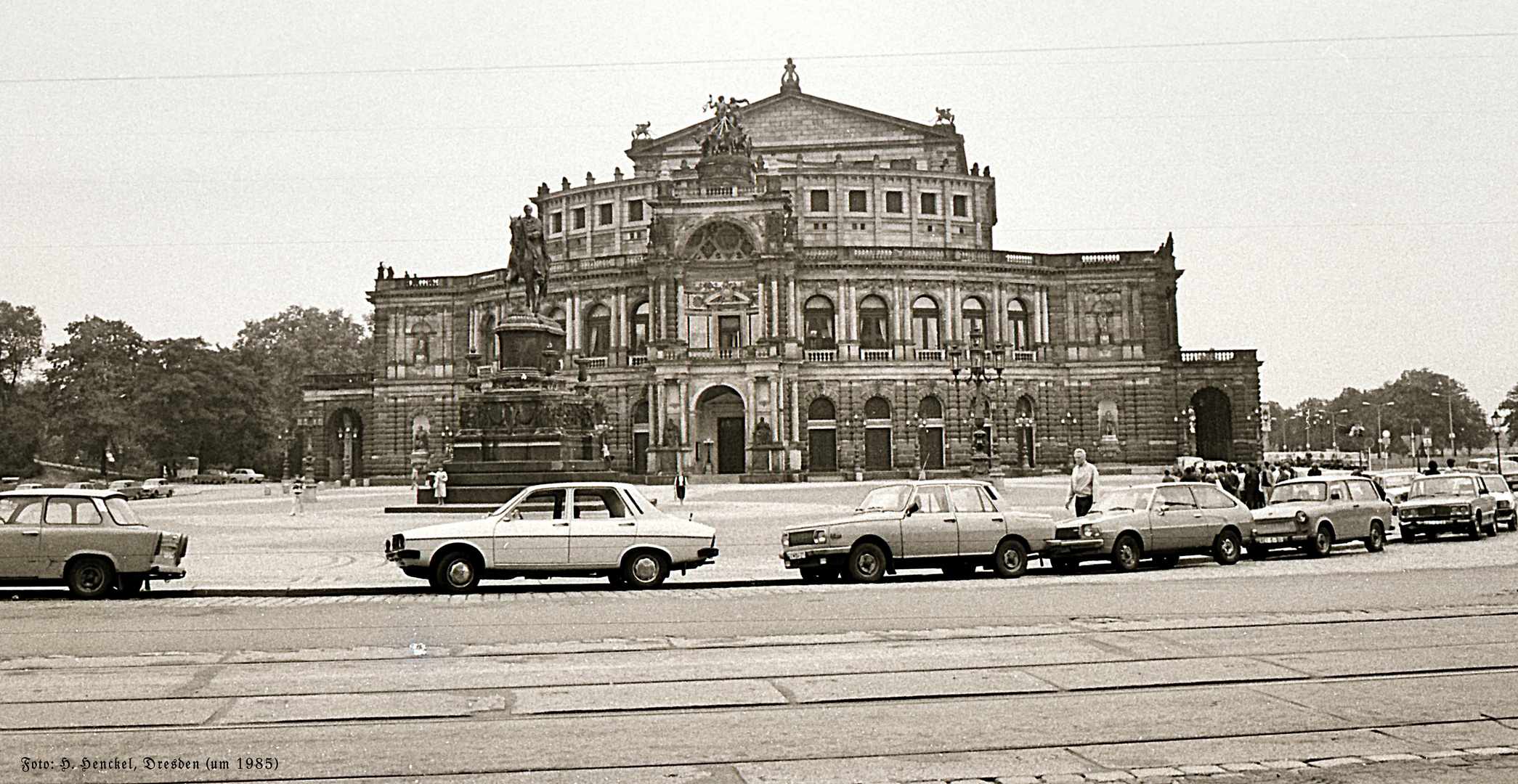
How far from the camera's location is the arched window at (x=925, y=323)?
2662 inches

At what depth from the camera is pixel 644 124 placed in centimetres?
8075

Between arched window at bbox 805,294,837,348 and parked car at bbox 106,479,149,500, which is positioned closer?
parked car at bbox 106,479,149,500

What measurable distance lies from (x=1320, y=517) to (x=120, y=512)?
63.7ft

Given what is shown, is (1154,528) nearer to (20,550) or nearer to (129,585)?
(129,585)

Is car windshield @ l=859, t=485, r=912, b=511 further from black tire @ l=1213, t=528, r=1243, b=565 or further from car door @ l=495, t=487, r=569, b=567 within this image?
black tire @ l=1213, t=528, r=1243, b=565

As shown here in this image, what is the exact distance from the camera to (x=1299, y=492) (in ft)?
71.6

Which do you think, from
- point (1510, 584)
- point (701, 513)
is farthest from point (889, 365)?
point (1510, 584)

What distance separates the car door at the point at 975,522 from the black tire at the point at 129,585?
37.3 ft

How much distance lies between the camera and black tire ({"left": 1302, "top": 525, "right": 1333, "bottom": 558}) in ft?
67.7

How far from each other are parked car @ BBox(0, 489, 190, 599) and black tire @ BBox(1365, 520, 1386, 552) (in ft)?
66.0

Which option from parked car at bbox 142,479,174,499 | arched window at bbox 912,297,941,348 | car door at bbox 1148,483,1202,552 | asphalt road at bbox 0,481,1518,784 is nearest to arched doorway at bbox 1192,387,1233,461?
arched window at bbox 912,297,941,348

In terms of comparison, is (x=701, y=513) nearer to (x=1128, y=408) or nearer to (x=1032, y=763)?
(x=1032, y=763)

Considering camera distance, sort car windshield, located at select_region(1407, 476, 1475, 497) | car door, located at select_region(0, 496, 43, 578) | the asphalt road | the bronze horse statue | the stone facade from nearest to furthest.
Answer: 1. the asphalt road
2. car door, located at select_region(0, 496, 43, 578)
3. car windshield, located at select_region(1407, 476, 1475, 497)
4. the bronze horse statue
5. the stone facade

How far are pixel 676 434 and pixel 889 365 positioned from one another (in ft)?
41.6
